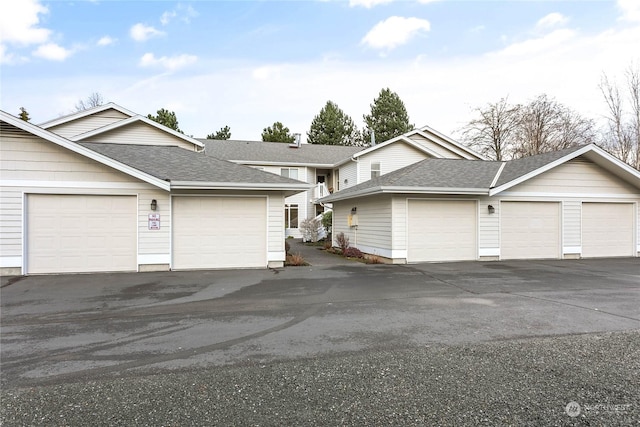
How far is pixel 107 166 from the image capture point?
389 inches

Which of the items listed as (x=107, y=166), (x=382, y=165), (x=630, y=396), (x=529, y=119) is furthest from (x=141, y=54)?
(x=529, y=119)

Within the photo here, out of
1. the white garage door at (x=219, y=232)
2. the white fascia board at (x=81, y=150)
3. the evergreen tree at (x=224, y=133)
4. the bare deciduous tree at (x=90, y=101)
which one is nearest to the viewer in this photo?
the white fascia board at (x=81, y=150)

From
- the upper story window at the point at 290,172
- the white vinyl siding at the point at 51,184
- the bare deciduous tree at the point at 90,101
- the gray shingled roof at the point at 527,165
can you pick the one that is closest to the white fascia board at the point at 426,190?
the gray shingled roof at the point at 527,165

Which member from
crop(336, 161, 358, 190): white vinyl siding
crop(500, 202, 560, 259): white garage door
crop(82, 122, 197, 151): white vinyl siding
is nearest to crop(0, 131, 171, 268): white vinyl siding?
crop(82, 122, 197, 151): white vinyl siding

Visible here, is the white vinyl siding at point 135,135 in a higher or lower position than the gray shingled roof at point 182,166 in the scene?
higher

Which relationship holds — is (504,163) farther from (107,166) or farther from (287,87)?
(107,166)

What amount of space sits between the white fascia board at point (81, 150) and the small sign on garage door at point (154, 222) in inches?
34.6

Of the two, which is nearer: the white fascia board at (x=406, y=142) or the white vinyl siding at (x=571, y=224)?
the white vinyl siding at (x=571, y=224)

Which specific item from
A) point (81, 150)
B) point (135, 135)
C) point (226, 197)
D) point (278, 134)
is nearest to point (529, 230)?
point (226, 197)

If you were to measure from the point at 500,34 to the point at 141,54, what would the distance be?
15.2 metres

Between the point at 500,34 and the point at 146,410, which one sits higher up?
the point at 500,34

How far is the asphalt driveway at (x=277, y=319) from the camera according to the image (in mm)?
3916

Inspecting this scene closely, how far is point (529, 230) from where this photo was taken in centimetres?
1312

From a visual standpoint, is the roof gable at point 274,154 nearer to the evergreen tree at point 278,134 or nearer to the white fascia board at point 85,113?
the white fascia board at point 85,113
